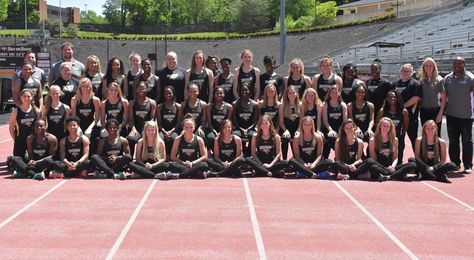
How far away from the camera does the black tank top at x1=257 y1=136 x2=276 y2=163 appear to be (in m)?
9.50

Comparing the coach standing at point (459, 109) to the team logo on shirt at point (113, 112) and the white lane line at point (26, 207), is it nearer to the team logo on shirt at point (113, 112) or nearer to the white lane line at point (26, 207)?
the team logo on shirt at point (113, 112)

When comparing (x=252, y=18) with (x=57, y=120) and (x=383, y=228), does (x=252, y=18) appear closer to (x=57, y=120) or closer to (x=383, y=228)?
(x=57, y=120)

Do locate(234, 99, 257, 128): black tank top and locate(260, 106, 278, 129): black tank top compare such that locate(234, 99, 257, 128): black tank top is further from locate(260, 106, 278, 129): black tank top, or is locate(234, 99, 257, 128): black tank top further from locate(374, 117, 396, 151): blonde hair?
locate(374, 117, 396, 151): blonde hair

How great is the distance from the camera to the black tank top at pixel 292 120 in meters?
9.77

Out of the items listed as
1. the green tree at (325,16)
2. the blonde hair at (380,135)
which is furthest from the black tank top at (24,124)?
the green tree at (325,16)

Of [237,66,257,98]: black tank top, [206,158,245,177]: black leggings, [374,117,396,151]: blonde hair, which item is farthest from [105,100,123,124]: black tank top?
[374,117,396,151]: blonde hair

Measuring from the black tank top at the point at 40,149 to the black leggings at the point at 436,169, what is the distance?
5.20 m

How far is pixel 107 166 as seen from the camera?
366 inches

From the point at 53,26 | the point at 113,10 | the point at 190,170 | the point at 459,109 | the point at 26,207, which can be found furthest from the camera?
the point at 113,10

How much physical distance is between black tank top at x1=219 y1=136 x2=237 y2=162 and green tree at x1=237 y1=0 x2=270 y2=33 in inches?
2715

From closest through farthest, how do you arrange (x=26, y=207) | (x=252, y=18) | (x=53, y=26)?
1. (x=26, y=207)
2. (x=252, y=18)
3. (x=53, y=26)

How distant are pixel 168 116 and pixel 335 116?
8.04ft

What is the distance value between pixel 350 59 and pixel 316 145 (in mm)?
33187

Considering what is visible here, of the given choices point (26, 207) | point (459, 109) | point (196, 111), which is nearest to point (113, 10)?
point (196, 111)
